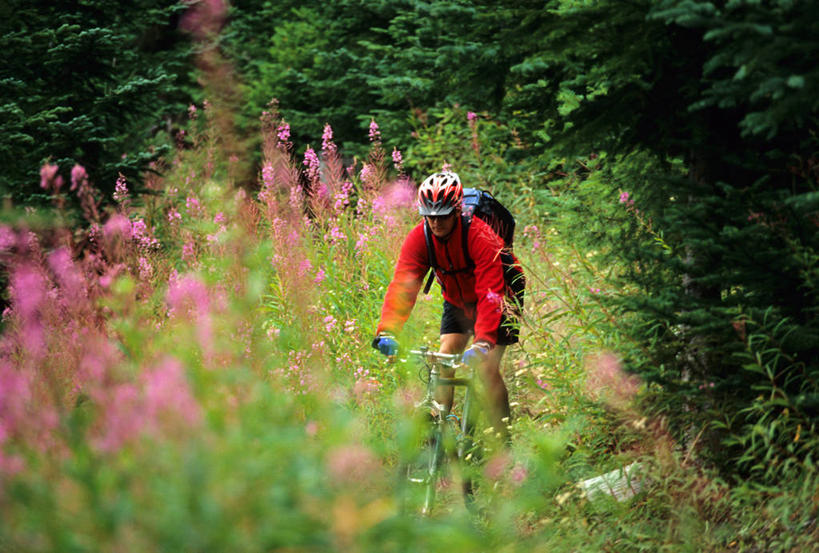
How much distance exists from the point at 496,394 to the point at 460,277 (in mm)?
844

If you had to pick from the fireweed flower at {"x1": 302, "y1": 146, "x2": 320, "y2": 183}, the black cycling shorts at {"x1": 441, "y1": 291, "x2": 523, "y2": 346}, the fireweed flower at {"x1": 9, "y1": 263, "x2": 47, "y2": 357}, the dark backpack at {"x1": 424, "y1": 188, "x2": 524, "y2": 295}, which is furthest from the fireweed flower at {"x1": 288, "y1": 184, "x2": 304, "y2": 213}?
the fireweed flower at {"x1": 9, "y1": 263, "x2": 47, "y2": 357}

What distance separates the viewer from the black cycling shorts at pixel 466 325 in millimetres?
5438

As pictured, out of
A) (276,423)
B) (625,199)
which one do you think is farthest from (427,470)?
(625,199)

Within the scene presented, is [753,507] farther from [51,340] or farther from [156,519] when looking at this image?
[51,340]

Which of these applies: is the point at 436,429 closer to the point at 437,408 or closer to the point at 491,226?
the point at 437,408

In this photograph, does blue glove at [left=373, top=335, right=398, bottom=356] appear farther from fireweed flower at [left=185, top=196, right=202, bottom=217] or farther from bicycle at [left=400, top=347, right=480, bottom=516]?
fireweed flower at [left=185, top=196, right=202, bottom=217]

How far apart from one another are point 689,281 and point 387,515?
8.60ft

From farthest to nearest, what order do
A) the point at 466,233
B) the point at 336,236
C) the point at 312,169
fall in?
the point at 312,169
the point at 336,236
the point at 466,233

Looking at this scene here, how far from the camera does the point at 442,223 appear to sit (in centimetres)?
489

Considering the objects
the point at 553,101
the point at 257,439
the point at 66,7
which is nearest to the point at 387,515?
the point at 257,439

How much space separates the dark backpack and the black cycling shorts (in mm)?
156

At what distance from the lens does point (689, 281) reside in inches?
168

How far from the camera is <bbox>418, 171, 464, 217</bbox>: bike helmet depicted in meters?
4.72

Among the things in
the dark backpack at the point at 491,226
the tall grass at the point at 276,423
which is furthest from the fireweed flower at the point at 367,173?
the dark backpack at the point at 491,226
